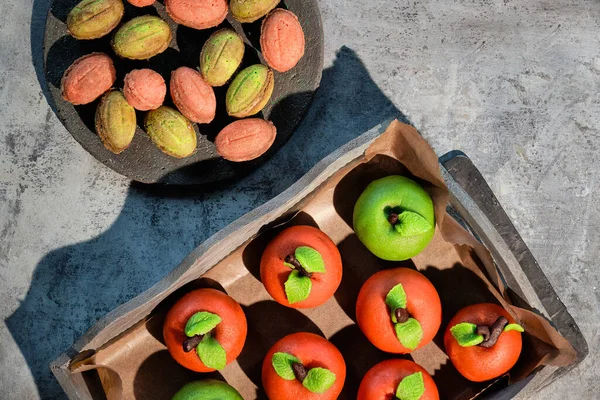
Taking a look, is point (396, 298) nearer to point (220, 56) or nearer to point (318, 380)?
point (318, 380)

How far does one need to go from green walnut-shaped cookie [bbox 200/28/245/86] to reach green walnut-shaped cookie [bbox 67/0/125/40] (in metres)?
0.22

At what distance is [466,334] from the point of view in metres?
1.20

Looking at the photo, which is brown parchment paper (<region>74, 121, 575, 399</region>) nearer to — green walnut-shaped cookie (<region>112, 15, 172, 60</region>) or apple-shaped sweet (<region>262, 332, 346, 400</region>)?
apple-shaped sweet (<region>262, 332, 346, 400</region>)

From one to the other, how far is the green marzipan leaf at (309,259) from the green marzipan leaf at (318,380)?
19 cm

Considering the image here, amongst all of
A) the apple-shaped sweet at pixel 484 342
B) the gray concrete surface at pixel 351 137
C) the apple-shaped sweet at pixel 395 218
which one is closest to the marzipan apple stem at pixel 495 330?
the apple-shaped sweet at pixel 484 342

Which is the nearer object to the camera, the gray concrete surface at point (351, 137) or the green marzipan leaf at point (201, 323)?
the green marzipan leaf at point (201, 323)

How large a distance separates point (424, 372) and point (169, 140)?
0.75 metres

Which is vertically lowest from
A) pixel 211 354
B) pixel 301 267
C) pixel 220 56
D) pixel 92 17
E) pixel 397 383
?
pixel 397 383

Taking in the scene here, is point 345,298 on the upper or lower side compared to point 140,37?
lower

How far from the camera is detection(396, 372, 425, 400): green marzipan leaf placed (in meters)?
1.15

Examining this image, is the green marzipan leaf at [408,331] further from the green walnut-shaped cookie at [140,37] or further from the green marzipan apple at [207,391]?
the green walnut-shaped cookie at [140,37]

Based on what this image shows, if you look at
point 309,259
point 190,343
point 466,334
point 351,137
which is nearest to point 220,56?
point 351,137

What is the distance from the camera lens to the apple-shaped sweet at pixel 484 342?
1170mm

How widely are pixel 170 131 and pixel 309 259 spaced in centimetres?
49
